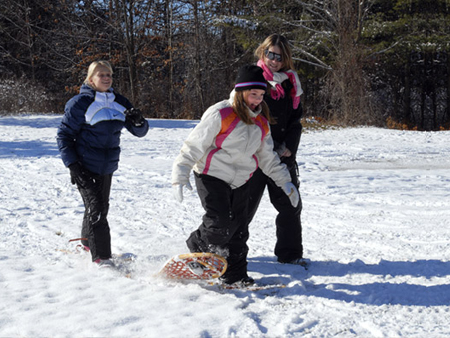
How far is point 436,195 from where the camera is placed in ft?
21.7

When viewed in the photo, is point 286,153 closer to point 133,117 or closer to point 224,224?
point 224,224

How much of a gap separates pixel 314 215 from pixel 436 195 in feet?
6.15

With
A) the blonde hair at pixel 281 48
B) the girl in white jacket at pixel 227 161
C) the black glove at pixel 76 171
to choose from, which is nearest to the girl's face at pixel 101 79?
the black glove at pixel 76 171

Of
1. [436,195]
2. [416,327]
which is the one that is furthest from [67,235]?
[436,195]

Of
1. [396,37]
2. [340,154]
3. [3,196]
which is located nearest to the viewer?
[3,196]

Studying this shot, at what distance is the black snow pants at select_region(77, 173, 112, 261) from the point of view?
162 inches

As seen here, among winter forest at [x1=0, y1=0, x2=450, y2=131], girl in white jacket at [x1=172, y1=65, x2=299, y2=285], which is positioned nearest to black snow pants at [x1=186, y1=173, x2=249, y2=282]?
girl in white jacket at [x1=172, y1=65, x2=299, y2=285]

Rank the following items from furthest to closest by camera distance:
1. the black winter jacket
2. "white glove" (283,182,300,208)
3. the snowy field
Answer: the black winter jacket
"white glove" (283,182,300,208)
the snowy field

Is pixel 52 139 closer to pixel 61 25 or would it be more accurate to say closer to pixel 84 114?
pixel 84 114

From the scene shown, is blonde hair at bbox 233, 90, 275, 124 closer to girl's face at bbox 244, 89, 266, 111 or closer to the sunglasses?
girl's face at bbox 244, 89, 266, 111

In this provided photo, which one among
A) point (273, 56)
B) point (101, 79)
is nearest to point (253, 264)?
point (273, 56)

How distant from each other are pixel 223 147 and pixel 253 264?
1232mm

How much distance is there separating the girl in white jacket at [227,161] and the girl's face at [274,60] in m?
0.41

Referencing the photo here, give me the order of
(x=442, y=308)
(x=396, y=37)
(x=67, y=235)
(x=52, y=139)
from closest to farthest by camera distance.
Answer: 1. (x=442, y=308)
2. (x=67, y=235)
3. (x=52, y=139)
4. (x=396, y=37)
